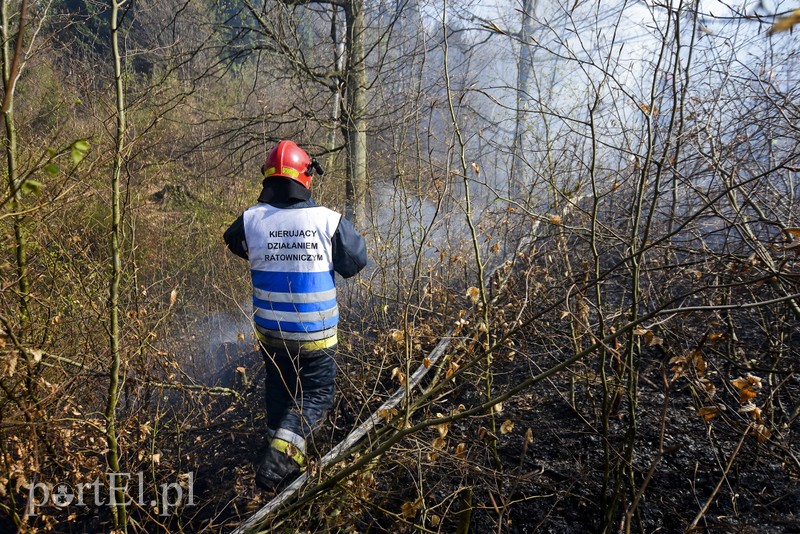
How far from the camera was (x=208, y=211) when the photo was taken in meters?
11.0

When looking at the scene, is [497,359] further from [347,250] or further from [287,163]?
[287,163]

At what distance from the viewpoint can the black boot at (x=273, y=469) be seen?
3.44 m

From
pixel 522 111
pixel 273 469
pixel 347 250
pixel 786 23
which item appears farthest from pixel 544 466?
pixel 786 23

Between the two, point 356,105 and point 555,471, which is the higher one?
point 356,105

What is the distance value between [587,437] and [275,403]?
2465 millimetres

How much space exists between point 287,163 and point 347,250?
34.0 inches

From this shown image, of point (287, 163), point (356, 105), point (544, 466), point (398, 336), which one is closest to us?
point (398, 336)

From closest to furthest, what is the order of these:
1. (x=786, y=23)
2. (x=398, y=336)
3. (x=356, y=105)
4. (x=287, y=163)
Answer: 1. (x=786, y=23)
2. (x=398, y=336)
3. (x=287, y=163)
4. (x=356, y=105)

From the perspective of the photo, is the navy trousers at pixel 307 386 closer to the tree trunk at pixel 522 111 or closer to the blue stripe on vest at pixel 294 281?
the blue stripe on vest at pixel 294 281

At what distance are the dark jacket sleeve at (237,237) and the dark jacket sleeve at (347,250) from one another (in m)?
0.80

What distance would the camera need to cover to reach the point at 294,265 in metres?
3.87

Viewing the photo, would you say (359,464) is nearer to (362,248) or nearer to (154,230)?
(362,248)

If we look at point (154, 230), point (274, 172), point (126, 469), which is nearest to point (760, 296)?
point (274, 172)

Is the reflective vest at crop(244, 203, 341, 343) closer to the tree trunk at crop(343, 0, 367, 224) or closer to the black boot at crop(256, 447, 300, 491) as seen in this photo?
the black boot at crop(256, 447, 300, 491)
